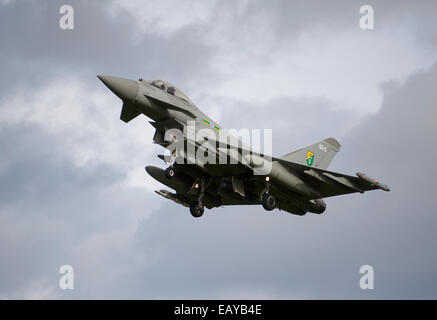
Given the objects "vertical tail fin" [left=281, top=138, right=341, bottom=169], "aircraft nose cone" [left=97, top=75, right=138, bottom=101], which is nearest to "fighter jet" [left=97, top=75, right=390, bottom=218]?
"aircraft nose cone" [left=97, top=75, right=138, bottom=101]

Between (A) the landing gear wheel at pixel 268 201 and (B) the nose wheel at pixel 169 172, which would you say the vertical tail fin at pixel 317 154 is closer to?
(A) the landing gear wheel at pixel 268 201

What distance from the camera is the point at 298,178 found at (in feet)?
102

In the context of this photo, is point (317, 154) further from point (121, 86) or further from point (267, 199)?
point (121, 86)

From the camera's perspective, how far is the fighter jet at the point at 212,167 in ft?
96.6

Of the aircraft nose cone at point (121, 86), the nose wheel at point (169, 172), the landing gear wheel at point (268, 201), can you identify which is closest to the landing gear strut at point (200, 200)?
the nose wheel at point (169, 172)

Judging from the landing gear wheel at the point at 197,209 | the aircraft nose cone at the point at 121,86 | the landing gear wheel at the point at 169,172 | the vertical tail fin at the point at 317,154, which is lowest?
the landing gear wheel at the point at 197,209

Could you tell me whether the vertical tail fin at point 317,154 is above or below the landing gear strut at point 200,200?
above

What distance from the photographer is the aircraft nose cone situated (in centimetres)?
2864

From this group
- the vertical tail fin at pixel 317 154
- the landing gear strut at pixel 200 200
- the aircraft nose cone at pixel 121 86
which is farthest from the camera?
the vertical tail fin at pixel 317 154

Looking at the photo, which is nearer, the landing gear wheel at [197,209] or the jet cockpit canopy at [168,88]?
the jet cockpit canopy at [168,88]

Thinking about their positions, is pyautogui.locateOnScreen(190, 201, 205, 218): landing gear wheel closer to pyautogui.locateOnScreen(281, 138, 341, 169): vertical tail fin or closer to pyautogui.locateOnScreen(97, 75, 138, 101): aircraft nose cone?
pyautogui.locateOnScreen(281, 138, 341, 169): vertical tail fin

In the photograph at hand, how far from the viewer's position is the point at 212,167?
3005cm

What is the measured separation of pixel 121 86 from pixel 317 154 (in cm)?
1106
